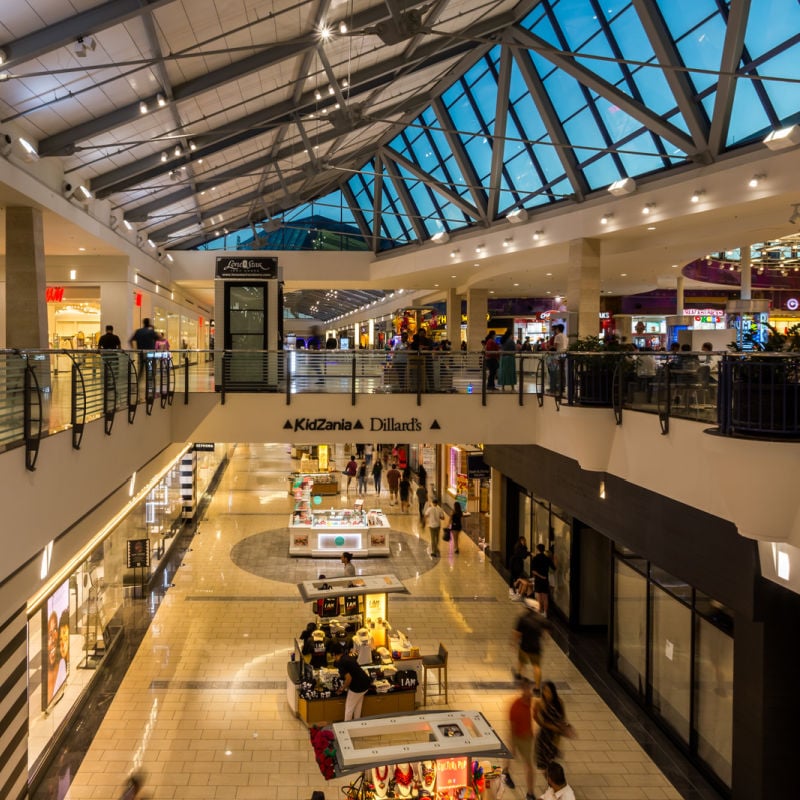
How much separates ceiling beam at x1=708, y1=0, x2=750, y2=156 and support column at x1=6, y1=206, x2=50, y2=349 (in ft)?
39.6

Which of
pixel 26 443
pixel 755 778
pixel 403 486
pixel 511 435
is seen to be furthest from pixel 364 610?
pixel 403 486

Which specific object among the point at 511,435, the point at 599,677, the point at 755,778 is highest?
the point at 511,435

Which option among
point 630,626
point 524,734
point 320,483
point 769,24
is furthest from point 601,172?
point 320,483

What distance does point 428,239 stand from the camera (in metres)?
26.5

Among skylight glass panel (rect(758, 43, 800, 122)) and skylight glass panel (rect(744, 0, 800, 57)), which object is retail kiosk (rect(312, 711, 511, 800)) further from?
skylight glass panel (rect(744, 0, 800, 57))

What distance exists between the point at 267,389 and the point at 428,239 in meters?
14.2

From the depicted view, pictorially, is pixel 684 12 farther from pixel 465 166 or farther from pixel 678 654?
pixel 678 654

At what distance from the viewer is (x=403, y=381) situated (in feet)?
46.0

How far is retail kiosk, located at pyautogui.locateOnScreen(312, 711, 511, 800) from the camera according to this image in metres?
6.62

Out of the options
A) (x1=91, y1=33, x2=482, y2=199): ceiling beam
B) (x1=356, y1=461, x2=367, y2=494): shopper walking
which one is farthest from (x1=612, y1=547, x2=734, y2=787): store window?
(x1=356, y1=461, x2=367, y2=494): shopper walking

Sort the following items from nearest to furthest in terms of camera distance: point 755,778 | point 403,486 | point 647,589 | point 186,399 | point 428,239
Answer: point 755,778, point 647,589, point 186,399, point 403,486, point 428,239

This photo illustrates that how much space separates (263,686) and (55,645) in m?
3.00

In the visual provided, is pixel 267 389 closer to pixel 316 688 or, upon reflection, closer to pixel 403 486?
pixel 316 688

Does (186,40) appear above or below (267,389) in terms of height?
above
